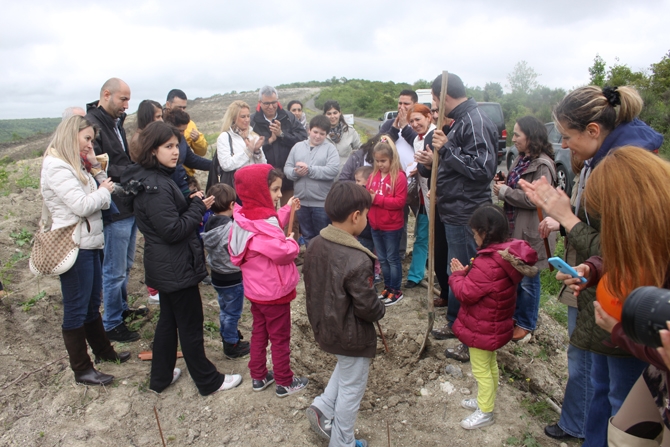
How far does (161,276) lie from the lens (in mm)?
3047

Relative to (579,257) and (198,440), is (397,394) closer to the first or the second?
(198,440)

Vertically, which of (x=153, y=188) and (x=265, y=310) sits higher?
(x=153, y=188)

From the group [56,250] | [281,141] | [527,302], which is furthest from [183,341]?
[281,141]

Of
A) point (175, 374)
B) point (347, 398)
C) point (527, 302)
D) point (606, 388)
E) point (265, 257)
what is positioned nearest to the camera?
point (606, 388)

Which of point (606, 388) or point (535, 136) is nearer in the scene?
point (606, 388)

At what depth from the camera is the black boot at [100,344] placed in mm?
3484

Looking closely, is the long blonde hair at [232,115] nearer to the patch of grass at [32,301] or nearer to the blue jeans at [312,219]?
the blue jeans at [312,219]

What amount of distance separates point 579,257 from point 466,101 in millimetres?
1701

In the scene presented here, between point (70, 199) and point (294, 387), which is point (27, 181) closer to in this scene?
point (70, 199)

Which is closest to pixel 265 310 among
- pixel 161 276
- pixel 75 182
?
pixel 161 276

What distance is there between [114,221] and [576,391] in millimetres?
3667

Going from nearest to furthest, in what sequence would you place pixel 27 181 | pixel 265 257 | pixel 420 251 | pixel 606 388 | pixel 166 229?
pixel 606 388 < pixel 166 229 < pixel 265 257 < pixel 420 251 < pixel 27 181

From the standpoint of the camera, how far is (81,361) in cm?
329

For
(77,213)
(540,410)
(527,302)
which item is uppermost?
(77,213)
